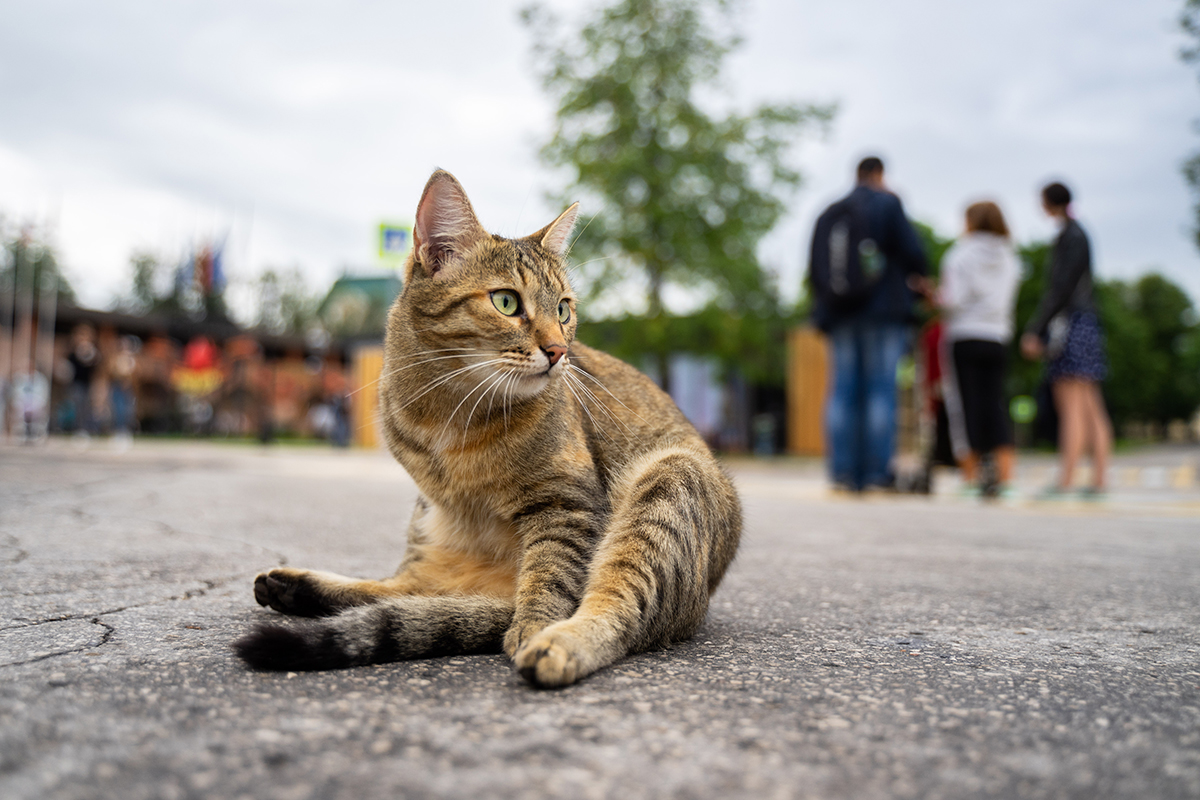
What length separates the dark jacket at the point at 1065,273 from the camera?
644cm

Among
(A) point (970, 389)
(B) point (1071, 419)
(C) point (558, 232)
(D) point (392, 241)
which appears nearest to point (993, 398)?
(A) point (970, 389)

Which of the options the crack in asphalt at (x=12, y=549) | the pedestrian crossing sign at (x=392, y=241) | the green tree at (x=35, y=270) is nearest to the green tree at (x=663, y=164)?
the pedestrian crossing sign at (x=392, y=241)

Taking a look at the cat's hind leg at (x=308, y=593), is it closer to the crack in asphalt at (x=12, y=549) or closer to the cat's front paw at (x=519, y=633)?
the cat's front paw at (x=519, y=633)

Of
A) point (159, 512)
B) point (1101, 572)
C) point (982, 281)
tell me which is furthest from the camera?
point (982, 281)

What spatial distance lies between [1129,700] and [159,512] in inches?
189

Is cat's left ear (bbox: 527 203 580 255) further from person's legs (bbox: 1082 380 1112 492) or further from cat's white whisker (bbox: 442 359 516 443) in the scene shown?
person's legs (bbox: 1082 380 1112 492)

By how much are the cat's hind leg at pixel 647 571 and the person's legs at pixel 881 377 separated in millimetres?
4595

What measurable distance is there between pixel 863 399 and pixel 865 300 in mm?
844

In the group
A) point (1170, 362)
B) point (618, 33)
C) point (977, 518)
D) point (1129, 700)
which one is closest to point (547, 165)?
point (618, 33)

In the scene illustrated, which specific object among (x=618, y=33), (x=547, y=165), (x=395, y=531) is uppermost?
(x=618, y=33)

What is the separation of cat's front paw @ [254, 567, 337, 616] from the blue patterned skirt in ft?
22.2

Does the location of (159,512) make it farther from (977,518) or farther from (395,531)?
(977,518)

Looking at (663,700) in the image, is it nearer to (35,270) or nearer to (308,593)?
(308,593)

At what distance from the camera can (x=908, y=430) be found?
63.3ft
